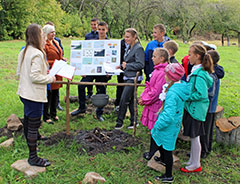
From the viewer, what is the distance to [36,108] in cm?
373

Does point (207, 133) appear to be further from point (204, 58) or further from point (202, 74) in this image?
point (204, 58)

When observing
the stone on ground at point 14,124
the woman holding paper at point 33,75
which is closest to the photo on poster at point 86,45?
the woman holding paper at point 33,75

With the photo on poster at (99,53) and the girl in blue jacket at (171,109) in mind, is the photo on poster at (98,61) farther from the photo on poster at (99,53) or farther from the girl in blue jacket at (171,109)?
the girl in blue jacket at (171,109)

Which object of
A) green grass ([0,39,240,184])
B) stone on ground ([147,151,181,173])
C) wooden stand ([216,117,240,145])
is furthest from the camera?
wooden stand ([216,117,240,145])

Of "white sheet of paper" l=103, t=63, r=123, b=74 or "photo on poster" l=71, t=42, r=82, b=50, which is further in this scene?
"photo on poster" l=71, t=42, r=82, b=50

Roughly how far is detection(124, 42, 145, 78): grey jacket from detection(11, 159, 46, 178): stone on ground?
99.3 inches

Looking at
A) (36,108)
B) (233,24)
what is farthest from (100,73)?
(233,24)

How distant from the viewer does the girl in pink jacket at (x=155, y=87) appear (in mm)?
4066

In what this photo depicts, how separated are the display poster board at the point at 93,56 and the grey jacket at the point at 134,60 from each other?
40cm

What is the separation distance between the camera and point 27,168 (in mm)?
3865

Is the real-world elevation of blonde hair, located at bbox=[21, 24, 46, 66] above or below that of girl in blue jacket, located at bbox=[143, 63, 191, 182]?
above

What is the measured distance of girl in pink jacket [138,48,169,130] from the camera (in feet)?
13.3

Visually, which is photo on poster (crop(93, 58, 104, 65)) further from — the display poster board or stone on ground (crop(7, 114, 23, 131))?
stone on ground (crop(7, 114, 23, 131))

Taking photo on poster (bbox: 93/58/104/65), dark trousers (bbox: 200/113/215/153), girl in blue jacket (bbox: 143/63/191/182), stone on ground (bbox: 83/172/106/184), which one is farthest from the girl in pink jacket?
photo on poster (bbox: 93/58/104/65)
